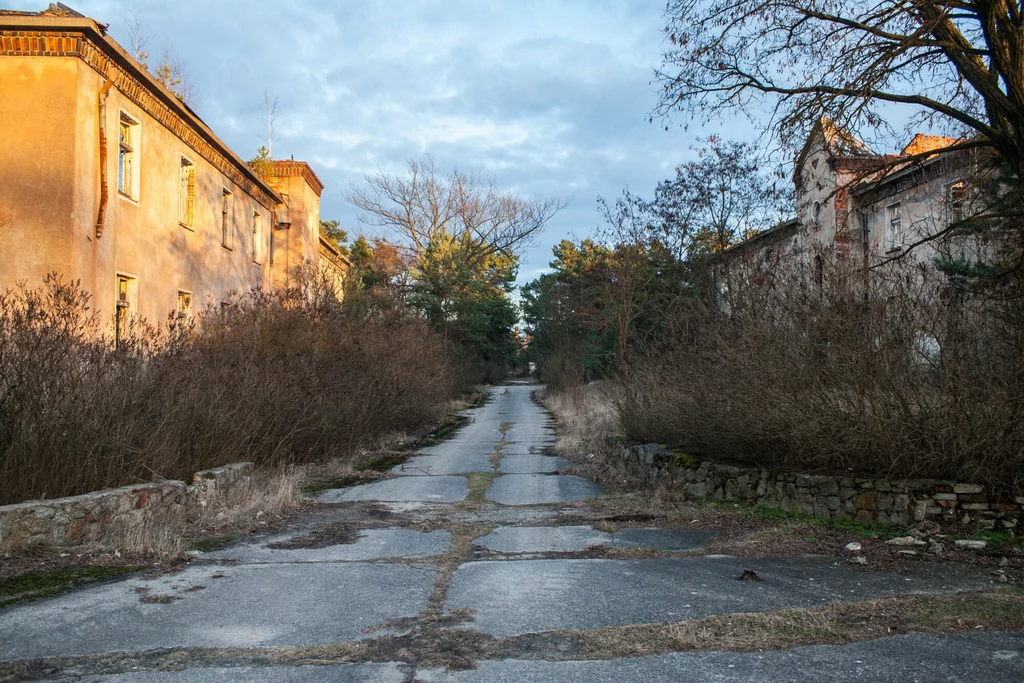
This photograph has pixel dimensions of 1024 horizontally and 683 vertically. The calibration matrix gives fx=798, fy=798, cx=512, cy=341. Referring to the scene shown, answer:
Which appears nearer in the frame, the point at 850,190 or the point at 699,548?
the point at 699,548

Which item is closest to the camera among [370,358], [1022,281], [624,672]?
[624,672]

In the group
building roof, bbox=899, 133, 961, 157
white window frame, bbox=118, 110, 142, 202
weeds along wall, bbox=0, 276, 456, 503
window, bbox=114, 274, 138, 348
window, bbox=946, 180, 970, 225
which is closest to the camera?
weeds along wall, bbox=0, 276, 456, 503

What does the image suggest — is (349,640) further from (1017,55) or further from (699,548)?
(1017,55)

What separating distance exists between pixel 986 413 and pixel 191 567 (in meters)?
7.40

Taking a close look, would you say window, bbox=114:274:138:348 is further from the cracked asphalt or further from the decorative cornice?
the decorative cornice

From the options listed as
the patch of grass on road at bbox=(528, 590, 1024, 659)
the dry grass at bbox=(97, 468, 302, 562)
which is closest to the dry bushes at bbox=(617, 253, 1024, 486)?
the patch of grass on road at bbox=(528, 590, 1024, 659)

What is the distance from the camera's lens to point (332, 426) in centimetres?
1481

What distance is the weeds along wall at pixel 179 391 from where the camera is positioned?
303 inches

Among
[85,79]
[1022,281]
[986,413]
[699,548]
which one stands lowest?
[699,548]

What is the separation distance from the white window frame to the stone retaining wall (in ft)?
32.6

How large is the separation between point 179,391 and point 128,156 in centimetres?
911

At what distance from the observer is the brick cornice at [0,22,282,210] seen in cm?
1417

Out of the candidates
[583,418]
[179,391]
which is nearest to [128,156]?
[179,391]

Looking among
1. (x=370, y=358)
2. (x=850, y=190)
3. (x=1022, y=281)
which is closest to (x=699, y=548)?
(x=1022, y=281)
